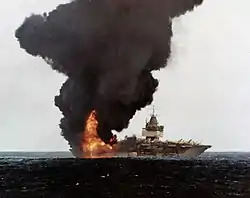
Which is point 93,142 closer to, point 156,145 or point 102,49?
point 102,49

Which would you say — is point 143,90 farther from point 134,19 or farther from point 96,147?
point 96,147

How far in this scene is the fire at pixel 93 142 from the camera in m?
72.8

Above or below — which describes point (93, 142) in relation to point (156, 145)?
below

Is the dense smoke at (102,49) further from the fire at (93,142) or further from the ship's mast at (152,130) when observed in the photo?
the ship's mast at (152,130)

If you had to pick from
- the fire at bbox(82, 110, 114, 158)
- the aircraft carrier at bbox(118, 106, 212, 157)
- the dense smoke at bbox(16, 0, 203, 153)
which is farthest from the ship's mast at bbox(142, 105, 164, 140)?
the dense smoke at bbox(16, 0, 203, 153)

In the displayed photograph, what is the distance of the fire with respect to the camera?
7275cm

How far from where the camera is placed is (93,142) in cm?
8238

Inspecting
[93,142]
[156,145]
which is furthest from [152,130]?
[93,142]

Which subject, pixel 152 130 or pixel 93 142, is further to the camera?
pixel 152 130

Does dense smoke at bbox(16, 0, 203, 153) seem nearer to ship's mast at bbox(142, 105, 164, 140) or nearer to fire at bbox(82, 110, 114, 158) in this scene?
fire at bbox(82, 110, 114, 158)

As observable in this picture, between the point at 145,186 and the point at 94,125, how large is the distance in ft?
38.7

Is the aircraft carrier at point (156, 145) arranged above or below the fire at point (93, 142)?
above

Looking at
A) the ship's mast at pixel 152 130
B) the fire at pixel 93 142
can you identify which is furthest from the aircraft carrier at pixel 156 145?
the fire at pixel 93 142

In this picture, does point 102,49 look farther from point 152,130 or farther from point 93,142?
point 152,130
